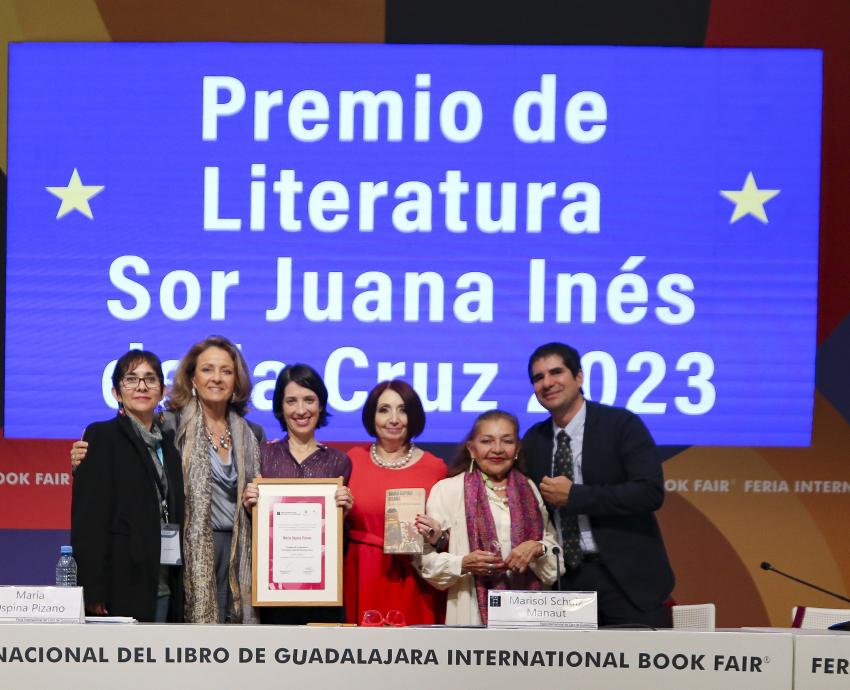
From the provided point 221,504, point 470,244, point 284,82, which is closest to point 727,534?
point 470,244

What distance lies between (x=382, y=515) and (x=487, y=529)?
15.5 inches

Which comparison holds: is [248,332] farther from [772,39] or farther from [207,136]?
[772,39]

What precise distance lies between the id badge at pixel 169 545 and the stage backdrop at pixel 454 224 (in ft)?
5.14

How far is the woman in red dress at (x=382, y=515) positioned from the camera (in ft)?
14.4

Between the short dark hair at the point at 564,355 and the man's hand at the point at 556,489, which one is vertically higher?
the short dark hair at the point at 564,355

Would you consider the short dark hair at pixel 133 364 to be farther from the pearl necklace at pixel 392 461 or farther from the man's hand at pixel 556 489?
the man's hand at pixel 556 489

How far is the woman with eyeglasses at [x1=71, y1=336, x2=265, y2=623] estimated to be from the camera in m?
4.23

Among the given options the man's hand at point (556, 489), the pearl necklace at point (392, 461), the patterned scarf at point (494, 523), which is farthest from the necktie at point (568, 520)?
the pearl necklace at point (392, 461)

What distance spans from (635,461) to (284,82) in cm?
250

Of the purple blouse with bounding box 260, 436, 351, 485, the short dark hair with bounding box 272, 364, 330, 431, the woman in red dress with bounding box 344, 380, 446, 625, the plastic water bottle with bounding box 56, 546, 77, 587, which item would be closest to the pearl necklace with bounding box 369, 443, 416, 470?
the woman in red dress with bounding box 344, 380, 446, 625

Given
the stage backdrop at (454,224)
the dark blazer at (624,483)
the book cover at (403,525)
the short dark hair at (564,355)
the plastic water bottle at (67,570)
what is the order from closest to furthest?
the plastic water bottle at (67,570) < the book cover at (403,525) < the dark blazer at (624,483) < the short dark hair at (564,355) < the stage backdrop at (454,224)

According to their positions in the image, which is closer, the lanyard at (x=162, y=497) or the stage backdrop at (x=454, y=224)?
the lanyard at (x=162, y=497)

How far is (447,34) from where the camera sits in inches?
226

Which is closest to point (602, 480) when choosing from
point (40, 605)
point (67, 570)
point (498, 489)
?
point (498, 489)
